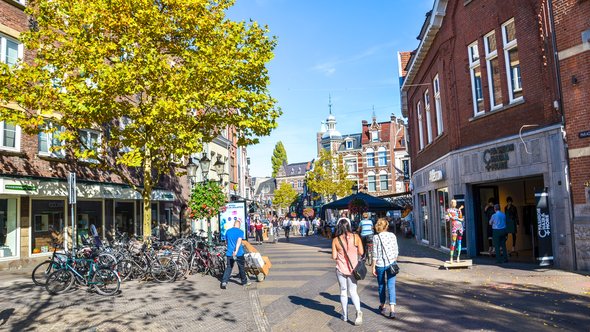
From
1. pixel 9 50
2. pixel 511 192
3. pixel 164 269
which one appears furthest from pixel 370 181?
pixel 164 269

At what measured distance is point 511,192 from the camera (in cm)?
1712

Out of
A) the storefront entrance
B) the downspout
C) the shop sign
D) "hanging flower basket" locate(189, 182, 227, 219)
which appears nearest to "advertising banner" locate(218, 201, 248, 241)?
"hanging flower basket" locate(189, 182, 227, 219)

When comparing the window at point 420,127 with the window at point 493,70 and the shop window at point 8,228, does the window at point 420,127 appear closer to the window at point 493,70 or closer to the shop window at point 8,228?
the window at point 493,70

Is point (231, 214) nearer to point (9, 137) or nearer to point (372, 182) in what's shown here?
point (9, 137)

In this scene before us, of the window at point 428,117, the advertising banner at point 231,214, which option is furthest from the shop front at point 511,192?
the advertising banner at point 231,214

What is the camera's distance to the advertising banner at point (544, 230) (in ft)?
38.0

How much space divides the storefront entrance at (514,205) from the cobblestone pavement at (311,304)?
10.1 feet

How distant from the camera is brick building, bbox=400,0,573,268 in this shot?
1171cm

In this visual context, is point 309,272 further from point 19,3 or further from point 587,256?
point 19,3

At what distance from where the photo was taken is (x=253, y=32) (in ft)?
48.5

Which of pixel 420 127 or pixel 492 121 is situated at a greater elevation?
pixel 420 127

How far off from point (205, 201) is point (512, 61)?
503 inches

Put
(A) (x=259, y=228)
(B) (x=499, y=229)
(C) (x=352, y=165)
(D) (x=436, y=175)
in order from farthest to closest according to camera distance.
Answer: (C) (x=352, y=165) < (A) (x=259, y=228) < (D) (x=436, y=175) < (B) (x=499, y=229)

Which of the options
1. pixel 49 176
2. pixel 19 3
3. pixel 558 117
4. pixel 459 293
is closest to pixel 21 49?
pixel 19 3
